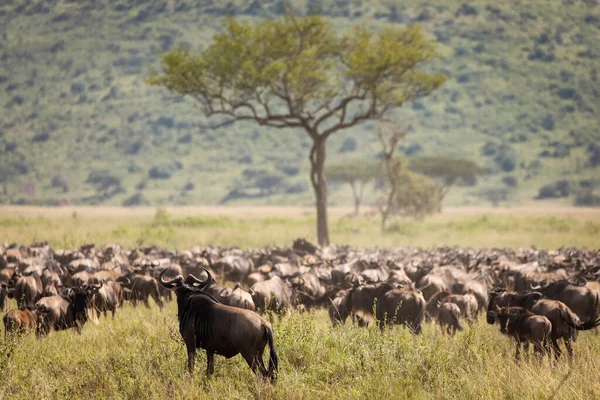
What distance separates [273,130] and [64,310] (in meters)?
130

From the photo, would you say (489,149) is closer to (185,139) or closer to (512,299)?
(185,139)

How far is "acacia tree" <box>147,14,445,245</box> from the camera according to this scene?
27094 millimetres

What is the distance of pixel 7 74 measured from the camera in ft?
513

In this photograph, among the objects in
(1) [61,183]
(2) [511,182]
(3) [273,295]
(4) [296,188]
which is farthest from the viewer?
(4) [296,188]

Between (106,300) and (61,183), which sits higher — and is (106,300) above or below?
above

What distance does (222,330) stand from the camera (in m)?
6.79

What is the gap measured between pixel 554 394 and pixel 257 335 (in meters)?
3.14

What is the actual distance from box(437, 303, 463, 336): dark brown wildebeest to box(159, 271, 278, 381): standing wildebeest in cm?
404

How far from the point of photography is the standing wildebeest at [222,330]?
22.0ft

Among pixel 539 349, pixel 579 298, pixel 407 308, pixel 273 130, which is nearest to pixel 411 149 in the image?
pixel 273 130

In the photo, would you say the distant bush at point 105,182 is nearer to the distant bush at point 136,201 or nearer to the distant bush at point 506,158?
the distant bush at point 136,201

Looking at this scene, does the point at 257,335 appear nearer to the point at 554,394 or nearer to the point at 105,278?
the point at 554,394

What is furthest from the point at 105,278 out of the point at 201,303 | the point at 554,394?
the point at 554,394

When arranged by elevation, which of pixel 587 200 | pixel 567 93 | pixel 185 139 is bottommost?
pixel 587 200
